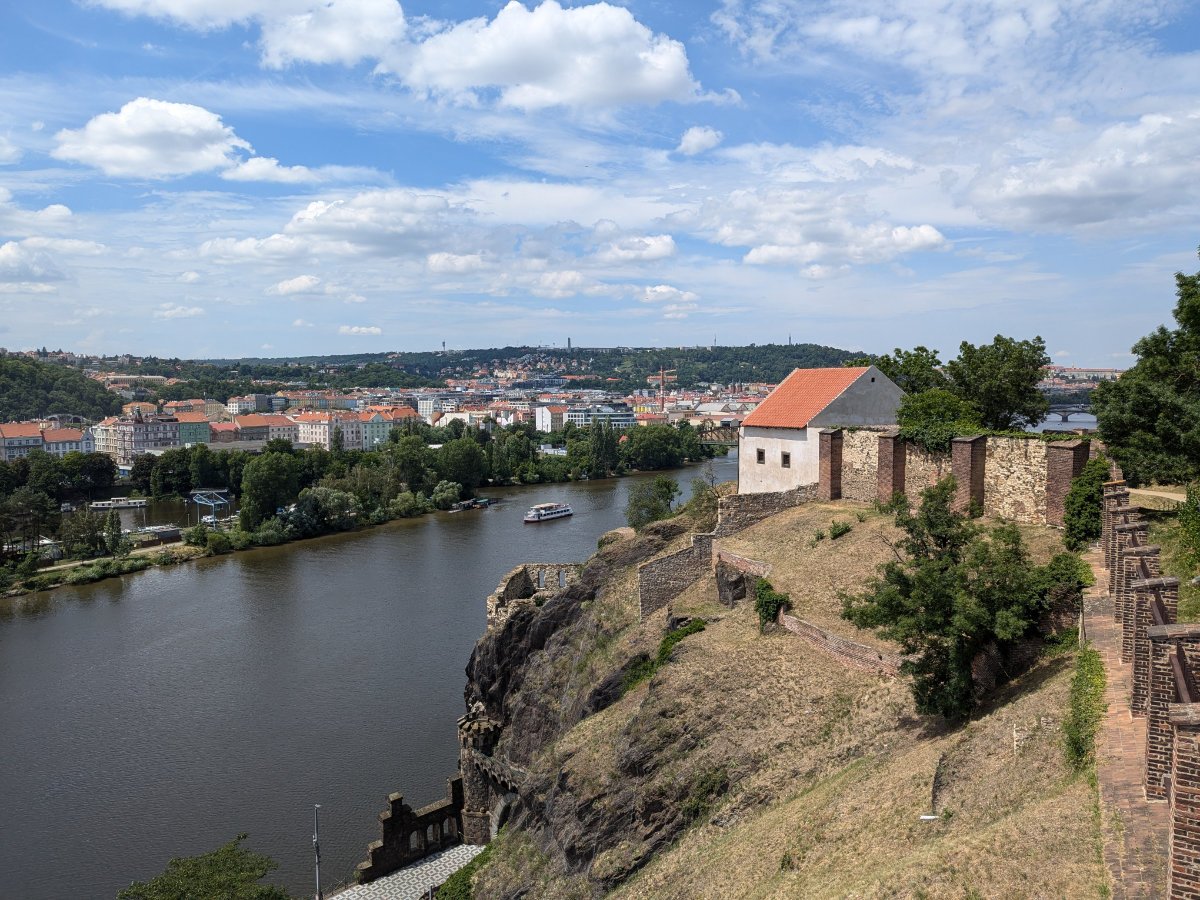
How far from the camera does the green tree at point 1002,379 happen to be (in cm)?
3047

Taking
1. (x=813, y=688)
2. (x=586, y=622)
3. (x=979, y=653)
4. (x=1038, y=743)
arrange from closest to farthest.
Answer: (x=1038, y=743) → (x=979, y=653) → (x=813, y=688) → (x=586, y=622)

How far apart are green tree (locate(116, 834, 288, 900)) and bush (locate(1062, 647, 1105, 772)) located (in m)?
17.3

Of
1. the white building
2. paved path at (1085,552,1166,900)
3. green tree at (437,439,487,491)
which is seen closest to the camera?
paved path at (1085,552,1166,900)

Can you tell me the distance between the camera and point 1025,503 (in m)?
20.3

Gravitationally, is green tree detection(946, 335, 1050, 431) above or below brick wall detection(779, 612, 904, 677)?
above

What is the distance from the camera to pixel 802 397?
29.0m

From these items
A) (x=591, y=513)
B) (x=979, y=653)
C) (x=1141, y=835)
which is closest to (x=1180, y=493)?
(x=979, y=653)

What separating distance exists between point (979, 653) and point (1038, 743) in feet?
10.1

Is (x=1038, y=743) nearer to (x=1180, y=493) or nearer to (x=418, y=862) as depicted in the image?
(x=1180, y=493)

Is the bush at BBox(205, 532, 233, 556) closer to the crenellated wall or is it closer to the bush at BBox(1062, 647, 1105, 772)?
the crenellated wall

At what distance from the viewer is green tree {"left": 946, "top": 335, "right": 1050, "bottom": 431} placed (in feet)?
100.0

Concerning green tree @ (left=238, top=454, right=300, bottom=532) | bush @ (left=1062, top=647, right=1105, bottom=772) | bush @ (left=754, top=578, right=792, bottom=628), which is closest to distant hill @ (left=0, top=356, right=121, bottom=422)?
green tree @ (left=238, top=454, right=300, bottom=532)

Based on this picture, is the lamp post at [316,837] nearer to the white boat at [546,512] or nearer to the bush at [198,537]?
the bush at [198,537]

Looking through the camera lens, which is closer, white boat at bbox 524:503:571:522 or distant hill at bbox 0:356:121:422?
white boat at bbox 524:503:571:522
